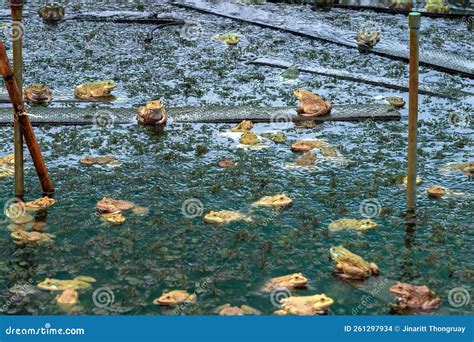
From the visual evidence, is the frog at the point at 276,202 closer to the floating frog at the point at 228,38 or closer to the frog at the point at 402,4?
the floating frog at the point at 228,38

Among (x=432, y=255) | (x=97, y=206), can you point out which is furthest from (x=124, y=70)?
(x=432, y=255)

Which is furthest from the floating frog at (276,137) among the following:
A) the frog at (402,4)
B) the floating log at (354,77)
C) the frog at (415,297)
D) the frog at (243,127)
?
the frog at (402,4)

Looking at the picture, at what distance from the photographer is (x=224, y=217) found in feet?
25.8

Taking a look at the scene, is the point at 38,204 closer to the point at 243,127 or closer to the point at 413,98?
the point at 243,127

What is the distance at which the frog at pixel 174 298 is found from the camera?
6.42 metres

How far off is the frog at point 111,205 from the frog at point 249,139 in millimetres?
2086

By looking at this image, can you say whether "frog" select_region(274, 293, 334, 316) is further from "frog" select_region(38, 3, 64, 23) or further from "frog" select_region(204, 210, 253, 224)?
"frog" select_region(38, 3, 64, 23)

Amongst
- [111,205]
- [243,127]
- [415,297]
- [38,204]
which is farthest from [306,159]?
[415,297]

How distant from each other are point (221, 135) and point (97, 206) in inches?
102

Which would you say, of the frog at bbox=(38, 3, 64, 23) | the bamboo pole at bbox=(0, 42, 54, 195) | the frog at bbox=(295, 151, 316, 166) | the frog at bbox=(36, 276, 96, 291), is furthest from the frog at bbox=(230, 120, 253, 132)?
the frog at bbox=(38, 3, 64, 23)

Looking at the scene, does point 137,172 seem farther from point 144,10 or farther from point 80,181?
point 144,10

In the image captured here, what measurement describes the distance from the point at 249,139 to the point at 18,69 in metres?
2.83

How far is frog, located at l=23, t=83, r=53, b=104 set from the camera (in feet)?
37.0

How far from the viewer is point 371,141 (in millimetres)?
10055
